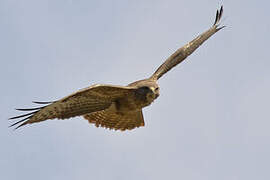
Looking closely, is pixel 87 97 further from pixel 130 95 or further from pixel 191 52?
pixel 191 52

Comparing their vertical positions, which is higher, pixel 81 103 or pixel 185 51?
pixel 185 51

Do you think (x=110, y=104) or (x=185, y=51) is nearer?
(x=110, y=104)

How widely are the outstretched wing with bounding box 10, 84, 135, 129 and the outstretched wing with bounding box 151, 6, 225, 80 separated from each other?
1.42 m

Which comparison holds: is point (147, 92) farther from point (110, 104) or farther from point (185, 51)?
point (185, 51)

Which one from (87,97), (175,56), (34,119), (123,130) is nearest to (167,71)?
(175,56)

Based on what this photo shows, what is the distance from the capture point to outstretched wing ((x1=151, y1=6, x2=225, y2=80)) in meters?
15.5

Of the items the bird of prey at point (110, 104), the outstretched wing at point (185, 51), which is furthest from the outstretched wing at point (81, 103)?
the outstretched wing at point (185, 51)

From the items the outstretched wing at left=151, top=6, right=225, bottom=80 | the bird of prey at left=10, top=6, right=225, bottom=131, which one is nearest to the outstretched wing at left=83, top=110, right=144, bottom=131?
the bird of prey at left=10, top=6, right=225, bottom=131

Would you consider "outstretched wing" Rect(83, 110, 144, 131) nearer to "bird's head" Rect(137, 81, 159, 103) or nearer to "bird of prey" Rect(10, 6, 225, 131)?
"bird of prey" Rect(10, 6, 225, 131)

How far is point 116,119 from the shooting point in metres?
14.9

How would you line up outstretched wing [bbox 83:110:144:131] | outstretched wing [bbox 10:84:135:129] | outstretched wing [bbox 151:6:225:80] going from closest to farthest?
outstretched wing [bbox 10:84:135:129] < outstretched wing [bbox 83:110:144:131] < outstretched wing [bbox 151:6:225:80]

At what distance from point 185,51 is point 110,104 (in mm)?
2857

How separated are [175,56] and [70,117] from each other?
3.49m

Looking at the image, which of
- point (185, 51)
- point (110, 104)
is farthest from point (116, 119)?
point (185, 51)
